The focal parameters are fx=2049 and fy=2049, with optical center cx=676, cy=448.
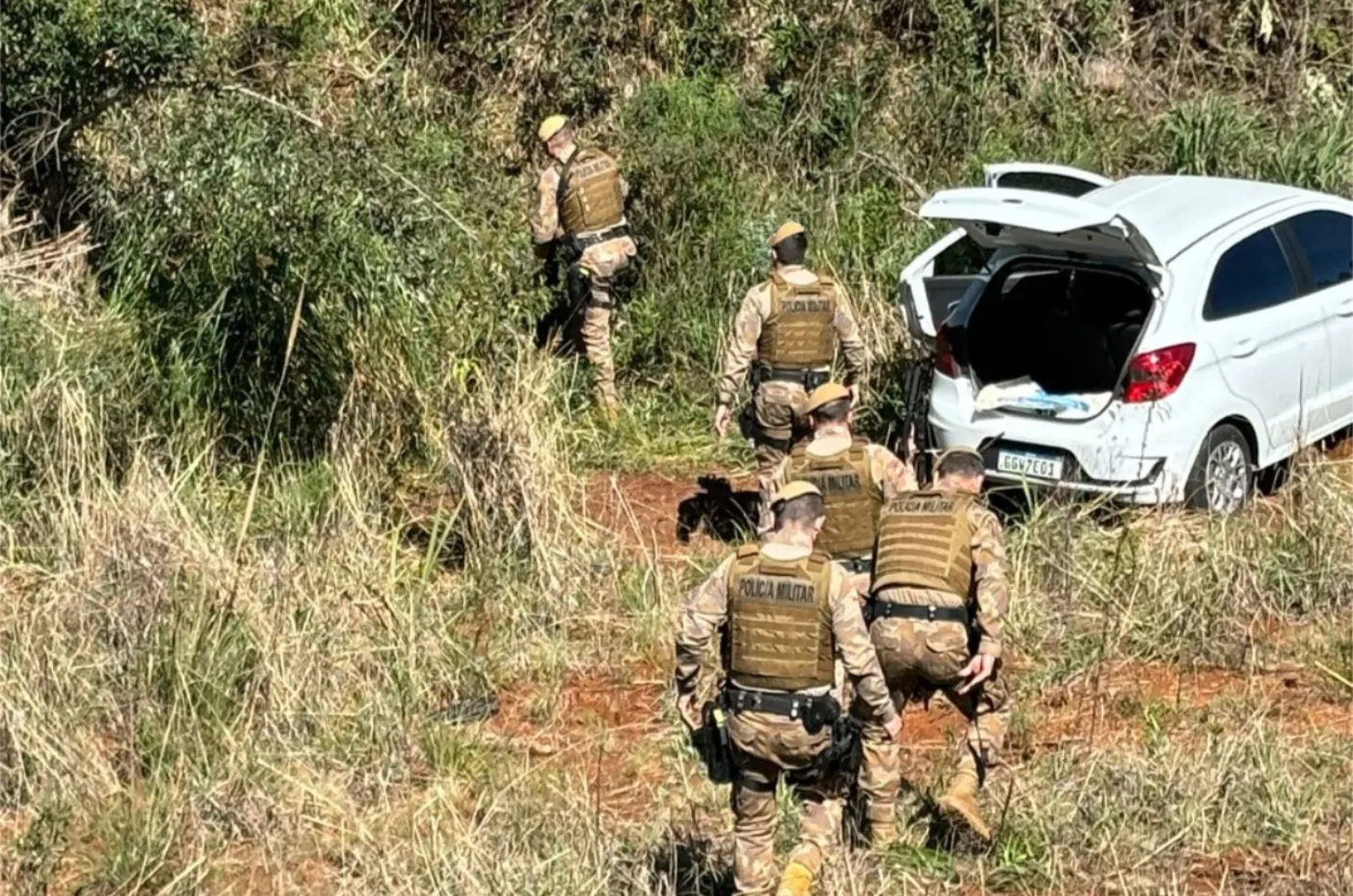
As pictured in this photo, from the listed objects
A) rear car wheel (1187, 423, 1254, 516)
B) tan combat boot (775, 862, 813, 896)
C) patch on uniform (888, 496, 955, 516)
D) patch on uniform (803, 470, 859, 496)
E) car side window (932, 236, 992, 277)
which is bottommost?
rear car wheel (1187, 423, 1254, 516)

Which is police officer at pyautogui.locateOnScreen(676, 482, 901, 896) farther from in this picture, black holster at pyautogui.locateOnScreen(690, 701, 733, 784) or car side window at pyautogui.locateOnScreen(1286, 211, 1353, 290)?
car side window at pyautogui.locateOnScreen(1286, 211, 1353, 290)

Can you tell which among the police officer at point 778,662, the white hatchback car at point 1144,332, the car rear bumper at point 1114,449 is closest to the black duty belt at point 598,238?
the white hatchback car at point 1144,332

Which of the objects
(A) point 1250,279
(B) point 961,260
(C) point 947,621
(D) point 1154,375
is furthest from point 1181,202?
(C) point 947,621

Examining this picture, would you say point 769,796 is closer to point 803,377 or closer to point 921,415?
point 803,377

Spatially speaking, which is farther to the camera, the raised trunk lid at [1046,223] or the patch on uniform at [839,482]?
the raised trunk lid at [1046,223]

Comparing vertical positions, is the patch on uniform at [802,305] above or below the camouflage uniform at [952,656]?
above

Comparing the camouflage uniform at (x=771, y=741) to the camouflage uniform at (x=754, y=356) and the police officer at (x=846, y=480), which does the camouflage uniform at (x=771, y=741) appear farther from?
the camouflage uniform at (x=754, y=356)

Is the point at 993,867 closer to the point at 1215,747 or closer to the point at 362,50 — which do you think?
the point at 1215,747

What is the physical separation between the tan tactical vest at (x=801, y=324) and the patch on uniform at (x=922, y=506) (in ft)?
8.94

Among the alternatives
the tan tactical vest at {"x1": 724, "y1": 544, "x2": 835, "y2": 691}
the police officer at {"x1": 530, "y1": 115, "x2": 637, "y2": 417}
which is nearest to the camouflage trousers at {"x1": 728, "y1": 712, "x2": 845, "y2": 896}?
the tan tactical vest at {"x1": 724, "y1": 544, "x2": 835, "y2": 691}

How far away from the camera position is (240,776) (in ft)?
24.5

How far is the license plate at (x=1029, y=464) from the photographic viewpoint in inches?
374

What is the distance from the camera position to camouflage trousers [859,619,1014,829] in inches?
267

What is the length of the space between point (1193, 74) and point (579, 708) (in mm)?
9054
